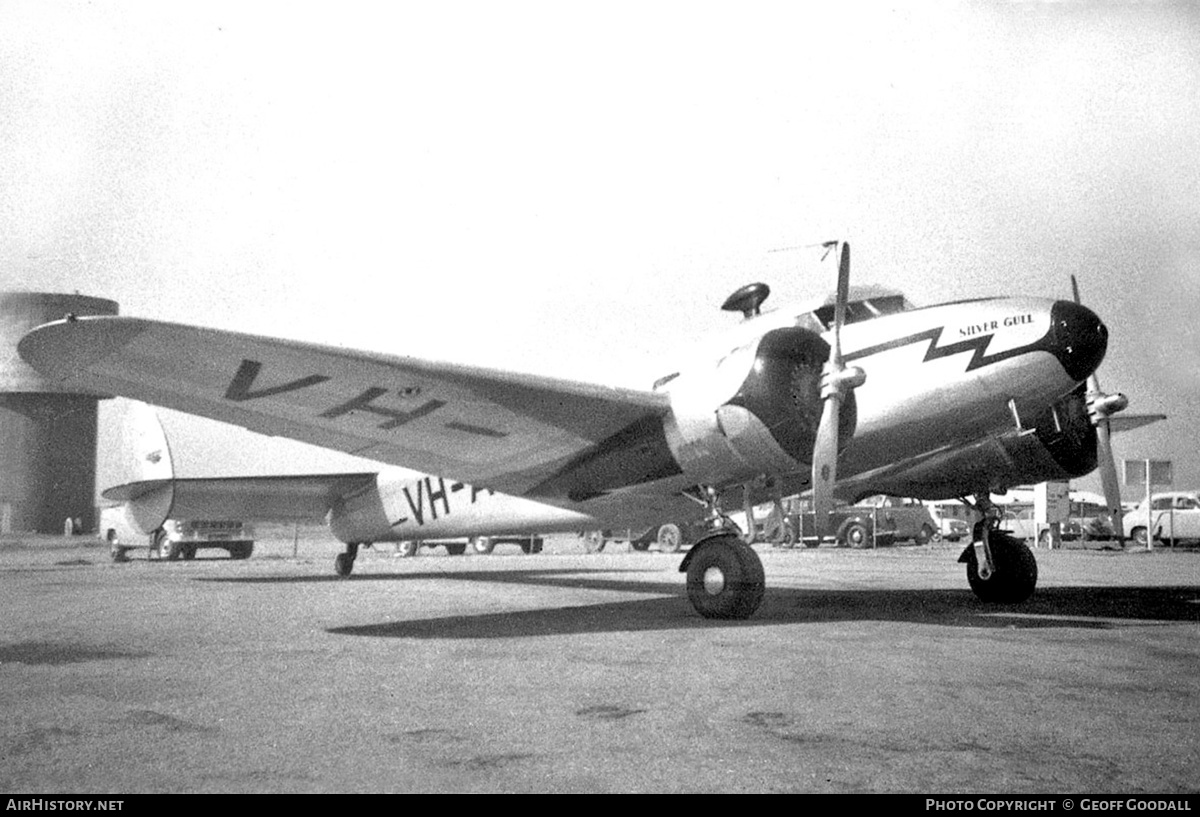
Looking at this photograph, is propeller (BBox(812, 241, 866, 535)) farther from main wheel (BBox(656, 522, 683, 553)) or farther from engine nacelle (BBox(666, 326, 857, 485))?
main wheel (BBox(656, 522, 683, 553))

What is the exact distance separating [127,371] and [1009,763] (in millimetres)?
7331

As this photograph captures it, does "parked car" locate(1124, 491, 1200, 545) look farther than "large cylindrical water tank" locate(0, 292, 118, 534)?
Yes

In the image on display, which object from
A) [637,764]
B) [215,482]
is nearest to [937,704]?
[637,764]

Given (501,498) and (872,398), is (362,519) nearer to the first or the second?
(501,498)

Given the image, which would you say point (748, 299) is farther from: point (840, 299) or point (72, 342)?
point (72, 342)

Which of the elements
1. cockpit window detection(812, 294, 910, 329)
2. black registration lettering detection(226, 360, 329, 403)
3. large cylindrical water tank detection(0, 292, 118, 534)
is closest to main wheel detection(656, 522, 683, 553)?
large cylindrical water tank detection(0, 292, 118, 534)

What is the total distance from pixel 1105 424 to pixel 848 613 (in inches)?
142

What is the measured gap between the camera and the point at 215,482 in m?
16.4

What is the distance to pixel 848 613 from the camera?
9.66 m

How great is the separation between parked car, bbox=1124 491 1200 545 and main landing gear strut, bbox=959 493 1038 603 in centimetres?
2882

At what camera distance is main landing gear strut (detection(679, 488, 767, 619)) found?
28.3ft

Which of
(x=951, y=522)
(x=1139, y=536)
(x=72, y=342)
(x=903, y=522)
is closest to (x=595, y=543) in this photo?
(x=903, y=522)

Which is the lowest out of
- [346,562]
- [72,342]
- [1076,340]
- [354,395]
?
[346,562]

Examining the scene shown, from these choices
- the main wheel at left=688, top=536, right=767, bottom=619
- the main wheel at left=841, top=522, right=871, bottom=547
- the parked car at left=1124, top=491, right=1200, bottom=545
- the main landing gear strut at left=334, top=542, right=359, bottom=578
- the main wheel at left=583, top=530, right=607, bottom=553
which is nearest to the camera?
the main wheel at left=688, top=536, right=767, bottom=619
